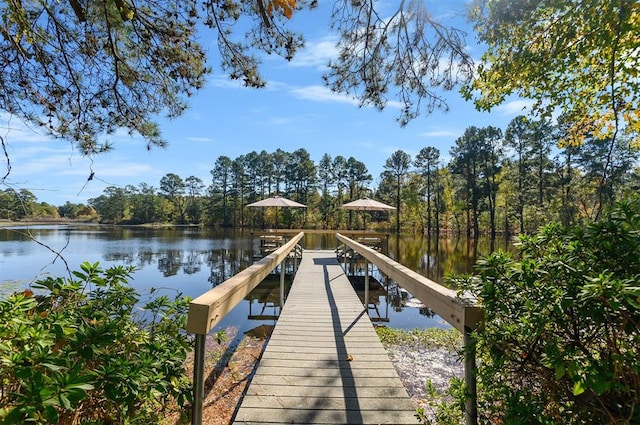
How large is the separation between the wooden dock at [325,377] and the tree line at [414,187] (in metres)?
18.2

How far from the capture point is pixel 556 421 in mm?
1128

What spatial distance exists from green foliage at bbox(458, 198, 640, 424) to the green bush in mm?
1349

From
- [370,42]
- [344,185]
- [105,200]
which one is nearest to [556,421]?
[370,42]

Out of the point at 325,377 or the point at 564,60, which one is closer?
the point at 325,377

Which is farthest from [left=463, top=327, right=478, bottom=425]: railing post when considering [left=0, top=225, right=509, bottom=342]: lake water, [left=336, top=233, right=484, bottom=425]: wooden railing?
[left=0, top=225, right=509, bottom=342]: lake water

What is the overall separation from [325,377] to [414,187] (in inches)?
1582

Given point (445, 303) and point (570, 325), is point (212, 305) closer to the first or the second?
point (445, 303)

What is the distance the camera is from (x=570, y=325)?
1153 millimetres

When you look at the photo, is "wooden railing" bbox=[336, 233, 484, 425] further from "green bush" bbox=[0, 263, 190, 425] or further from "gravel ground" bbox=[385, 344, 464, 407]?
"gravel ground" bbox=[385, 344, 464, 407]

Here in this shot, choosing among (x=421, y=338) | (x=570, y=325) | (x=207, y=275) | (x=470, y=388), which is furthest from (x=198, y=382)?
(x=207, y=275)

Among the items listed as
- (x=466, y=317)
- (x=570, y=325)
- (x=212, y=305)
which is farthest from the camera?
(x=212, y=305)

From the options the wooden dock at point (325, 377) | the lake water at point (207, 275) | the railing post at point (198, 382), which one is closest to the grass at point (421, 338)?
the lake water at point (207, 275)

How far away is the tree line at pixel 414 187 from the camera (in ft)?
89.8

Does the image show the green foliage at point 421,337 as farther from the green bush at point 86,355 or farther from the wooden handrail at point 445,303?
the green bush at point 86,355
